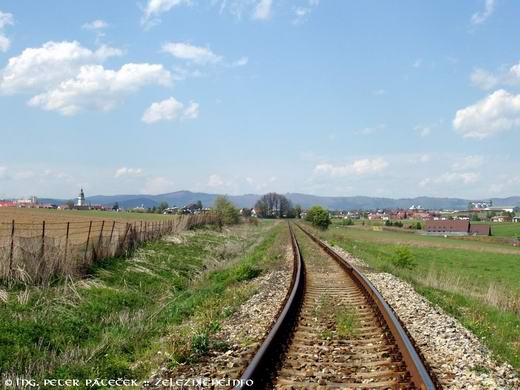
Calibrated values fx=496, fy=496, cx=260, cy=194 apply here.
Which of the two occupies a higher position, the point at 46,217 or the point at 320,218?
the point at 320,218

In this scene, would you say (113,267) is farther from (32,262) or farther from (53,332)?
(53,332)

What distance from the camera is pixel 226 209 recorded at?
6856cm

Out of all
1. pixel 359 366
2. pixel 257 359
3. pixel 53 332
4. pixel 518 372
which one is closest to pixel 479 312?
pixel 518 372

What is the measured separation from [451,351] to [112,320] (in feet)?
25.4

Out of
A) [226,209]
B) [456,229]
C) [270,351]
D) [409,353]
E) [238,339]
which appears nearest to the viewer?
[409,353]

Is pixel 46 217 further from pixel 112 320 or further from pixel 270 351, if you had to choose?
pixel 270 351

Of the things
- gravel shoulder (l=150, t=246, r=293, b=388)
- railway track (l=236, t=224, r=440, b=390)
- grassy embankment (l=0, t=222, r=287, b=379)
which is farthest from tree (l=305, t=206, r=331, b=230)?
railway track (l=236, t=224, r=440, b=390)

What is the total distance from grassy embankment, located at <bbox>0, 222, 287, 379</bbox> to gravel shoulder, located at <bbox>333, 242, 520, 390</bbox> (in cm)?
335

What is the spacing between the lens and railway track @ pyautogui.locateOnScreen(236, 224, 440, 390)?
19.2 ft

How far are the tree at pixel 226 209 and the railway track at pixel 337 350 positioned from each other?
55084 millimetres

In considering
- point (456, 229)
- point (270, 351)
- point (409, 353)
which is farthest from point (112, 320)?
point (456, 229)

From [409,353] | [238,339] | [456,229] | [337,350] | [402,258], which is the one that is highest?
[409,353]

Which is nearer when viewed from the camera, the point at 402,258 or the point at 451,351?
the point at 451,351

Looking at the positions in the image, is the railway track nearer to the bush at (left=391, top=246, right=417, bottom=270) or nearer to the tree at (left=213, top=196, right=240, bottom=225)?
the bush at (left=391, top=246, right=417, bottom=270)
